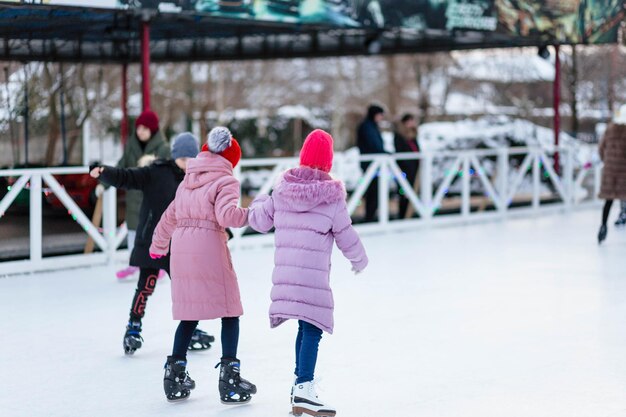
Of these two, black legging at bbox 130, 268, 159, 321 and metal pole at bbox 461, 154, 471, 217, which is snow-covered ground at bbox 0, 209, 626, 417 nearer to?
black legging at bbox 130, 268, 159, 321

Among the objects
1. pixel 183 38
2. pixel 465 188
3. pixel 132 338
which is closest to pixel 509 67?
pixel 183 38

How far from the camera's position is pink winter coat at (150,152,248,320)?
219 inches

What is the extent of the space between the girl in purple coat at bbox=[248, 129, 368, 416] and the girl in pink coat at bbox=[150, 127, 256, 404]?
0.36m

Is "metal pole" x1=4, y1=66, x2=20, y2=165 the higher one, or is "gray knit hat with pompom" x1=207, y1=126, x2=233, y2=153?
"gray knit hat with pompom" x1=207, y1=126, x2=233, y2=153

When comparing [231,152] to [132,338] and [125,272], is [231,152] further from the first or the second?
[125,272]

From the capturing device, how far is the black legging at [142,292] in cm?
677

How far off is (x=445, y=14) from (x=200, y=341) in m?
8.47

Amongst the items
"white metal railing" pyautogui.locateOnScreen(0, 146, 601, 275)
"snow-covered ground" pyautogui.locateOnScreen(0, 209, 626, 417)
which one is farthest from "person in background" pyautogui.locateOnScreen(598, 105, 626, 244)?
"white metal railing" pyautogui.locateOnScreen(0, 146, 601, 275)

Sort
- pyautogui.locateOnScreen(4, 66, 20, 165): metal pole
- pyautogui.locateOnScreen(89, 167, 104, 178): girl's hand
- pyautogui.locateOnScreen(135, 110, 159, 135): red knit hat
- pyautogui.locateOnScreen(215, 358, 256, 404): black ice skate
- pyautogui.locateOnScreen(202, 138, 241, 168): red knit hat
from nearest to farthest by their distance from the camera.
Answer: pyautogui.locateOnScreen(215, 358, 256, 404): black ice skate → pyautogui.locateOnScreen(202, 138, 241, 168): red knit hat → pyautogui.locateOnScreen(89, 167, 104, 178): girl's hand → pyautogui.locateOnScreen(135, 110, 159, 135): red knit hat → pyautogui.locateOnScreen(4, 66, 20, 165): metal pole

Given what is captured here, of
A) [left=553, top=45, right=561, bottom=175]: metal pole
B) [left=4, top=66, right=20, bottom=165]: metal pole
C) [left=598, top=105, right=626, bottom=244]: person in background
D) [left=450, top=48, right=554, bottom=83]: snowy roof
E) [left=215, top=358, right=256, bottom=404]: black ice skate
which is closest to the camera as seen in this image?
[left=215, top=358, right=256, bottom=404]: black ice skate

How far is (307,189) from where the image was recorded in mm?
5211

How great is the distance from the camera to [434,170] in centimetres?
1600

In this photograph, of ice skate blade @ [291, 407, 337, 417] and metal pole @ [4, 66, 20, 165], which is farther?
metal pole @ [4, 66, 20, 165]

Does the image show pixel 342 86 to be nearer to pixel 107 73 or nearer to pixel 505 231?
pixel 107 73
